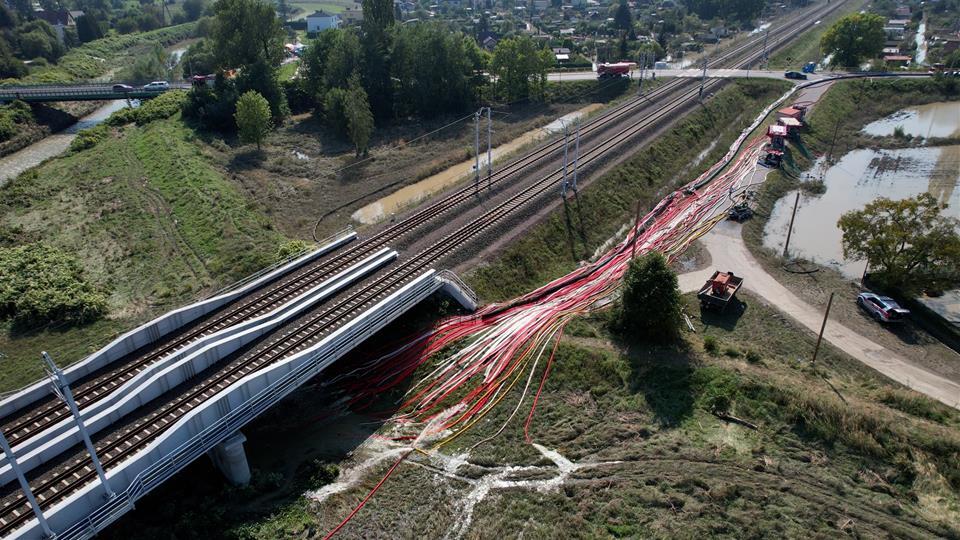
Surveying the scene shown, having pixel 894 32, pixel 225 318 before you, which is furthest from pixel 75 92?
pixel 894 32

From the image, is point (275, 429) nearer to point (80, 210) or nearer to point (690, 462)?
point (690, 462)

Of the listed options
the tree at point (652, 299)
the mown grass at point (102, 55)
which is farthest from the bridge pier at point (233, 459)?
the mown grass at point (102, 55)

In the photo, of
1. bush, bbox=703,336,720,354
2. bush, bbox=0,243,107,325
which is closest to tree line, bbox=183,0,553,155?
bush, bbox=0,243,107,325

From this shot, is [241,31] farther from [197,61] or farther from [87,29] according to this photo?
[87,29]

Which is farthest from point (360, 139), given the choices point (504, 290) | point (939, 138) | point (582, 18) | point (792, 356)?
point (582, 18)

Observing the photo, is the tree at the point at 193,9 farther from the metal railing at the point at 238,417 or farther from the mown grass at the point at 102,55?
the metal railing at the point at 238,417

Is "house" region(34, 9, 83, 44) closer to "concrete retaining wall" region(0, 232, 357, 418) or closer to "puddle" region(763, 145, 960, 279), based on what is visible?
"concrete retaining wall" region(0, 232, 357, 418)
